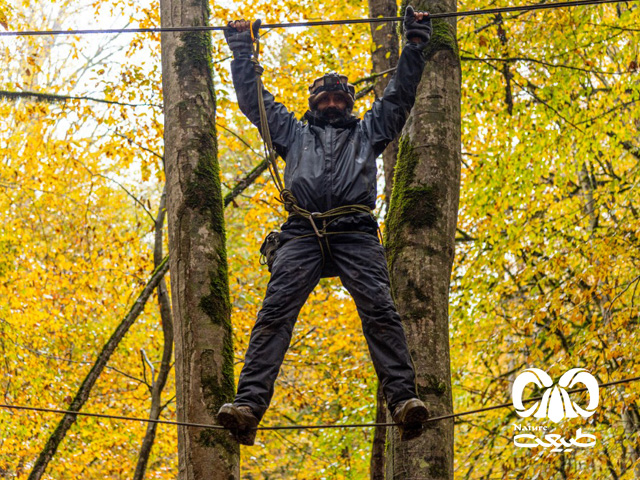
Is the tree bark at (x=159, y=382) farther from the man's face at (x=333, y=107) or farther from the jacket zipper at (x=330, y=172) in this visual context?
the jacket zipper at (x=330, y=172)

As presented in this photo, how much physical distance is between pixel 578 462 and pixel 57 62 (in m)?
14.5

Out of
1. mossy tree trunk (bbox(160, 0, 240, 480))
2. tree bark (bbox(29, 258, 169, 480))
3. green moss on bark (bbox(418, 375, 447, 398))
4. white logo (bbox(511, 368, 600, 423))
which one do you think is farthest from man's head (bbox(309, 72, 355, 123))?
white logo (bbox(511, 368, 600, 423))

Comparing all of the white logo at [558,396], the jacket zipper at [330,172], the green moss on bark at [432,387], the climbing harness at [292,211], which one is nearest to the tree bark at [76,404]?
the climbing harness at [292,211]

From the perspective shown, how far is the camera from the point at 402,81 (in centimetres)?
396

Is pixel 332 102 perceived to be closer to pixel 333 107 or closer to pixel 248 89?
pixel 333 107

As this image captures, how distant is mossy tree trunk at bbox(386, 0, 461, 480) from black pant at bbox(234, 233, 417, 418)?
0.26 metres

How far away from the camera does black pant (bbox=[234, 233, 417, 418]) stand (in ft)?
11.5

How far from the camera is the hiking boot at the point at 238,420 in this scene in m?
3.32

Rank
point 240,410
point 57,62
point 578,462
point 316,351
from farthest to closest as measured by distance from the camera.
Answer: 1. point 57,62
2. point 316,351
3. point 578,462
4. point 240,410

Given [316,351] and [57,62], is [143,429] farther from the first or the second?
[57,62]

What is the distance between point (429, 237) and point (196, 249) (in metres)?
1.36

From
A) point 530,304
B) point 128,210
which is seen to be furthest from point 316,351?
point 128,210

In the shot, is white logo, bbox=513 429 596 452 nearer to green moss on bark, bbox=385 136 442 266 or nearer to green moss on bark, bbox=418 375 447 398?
green moss on bark, bbox=418 375 447 398

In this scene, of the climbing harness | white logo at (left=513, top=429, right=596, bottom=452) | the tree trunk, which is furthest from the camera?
white logo at (left=513, top=429, right=596, bottom=452)
